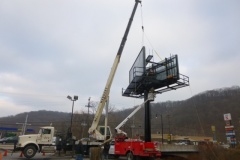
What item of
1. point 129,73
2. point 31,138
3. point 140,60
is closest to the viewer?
point 31,138

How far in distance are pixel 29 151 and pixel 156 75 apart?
16.6 meters

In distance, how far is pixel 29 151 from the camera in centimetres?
2378

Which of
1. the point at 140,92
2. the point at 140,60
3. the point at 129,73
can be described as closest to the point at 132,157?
the point at 140,92

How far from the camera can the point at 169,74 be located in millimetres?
26672

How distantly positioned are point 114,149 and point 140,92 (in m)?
9.60

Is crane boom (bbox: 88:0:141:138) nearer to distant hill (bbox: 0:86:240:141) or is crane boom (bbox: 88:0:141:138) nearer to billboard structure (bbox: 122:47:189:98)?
billboard structure (bbox: 122:47:189:98)

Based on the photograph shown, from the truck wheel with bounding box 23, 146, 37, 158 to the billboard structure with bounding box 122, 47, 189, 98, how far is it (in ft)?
46.2

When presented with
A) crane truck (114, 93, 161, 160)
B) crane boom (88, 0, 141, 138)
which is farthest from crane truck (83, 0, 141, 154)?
crane truck (114, 93, 161, 160)

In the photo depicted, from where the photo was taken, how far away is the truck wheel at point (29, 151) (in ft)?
77.2

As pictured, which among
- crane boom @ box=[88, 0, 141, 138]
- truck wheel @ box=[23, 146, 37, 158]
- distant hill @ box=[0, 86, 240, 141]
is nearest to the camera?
crane boom @ box=[88, 0, 141, 138]

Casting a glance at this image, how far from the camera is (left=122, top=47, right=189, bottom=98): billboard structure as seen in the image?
26.5 metres

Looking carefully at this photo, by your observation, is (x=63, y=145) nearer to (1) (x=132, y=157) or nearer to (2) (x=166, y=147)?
(1) (x=132, y=157)

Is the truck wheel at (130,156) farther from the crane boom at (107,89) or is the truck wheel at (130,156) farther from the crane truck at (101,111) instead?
the crane boom at (107,89)

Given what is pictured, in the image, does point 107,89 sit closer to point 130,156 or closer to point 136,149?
point 136,149
